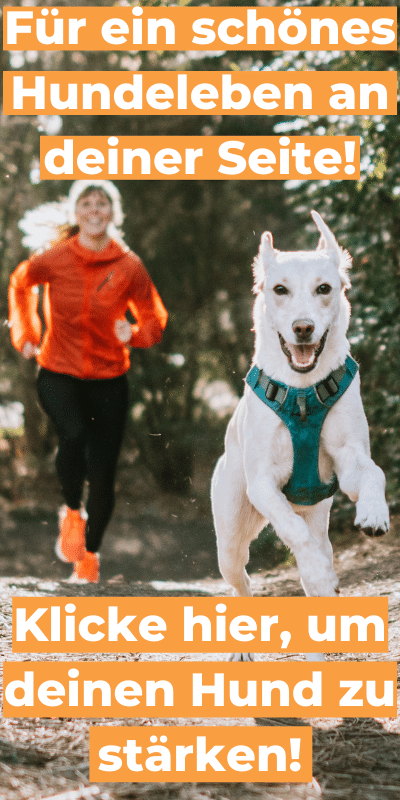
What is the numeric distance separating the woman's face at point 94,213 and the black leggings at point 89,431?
2.59 ft

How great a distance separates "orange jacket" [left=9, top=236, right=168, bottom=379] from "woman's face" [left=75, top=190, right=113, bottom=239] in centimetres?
10

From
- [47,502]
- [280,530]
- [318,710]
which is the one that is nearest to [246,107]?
[280,530]

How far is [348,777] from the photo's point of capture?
2311 millimetres

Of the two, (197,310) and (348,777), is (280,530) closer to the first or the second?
(348,777)

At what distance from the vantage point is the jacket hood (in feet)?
14.1

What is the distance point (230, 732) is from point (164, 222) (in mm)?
8915

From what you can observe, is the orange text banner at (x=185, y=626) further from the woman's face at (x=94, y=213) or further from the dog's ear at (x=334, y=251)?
the woman's face at (x=94, y=213)

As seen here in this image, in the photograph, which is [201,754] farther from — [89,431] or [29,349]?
[29,349]

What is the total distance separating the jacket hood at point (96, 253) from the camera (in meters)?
4.30

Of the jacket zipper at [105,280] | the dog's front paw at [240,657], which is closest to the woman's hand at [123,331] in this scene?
the jacket zipper at [105,280]

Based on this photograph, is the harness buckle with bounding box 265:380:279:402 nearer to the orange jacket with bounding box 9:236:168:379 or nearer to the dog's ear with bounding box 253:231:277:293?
the dog's ear with bounding box 253:231:277:293

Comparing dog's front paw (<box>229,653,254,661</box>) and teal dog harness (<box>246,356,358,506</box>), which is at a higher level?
teal dog harness (<box>246,356,358,506</box>)

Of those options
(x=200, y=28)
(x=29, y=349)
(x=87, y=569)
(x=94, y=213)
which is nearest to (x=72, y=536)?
(x=87, y=569)

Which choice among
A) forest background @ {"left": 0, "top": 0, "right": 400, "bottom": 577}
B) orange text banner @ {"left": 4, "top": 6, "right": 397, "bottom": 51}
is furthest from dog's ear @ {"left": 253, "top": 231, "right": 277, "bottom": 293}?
forest background @ {"left": 0, "top": 0, "right": 400, "bottom": 577}
